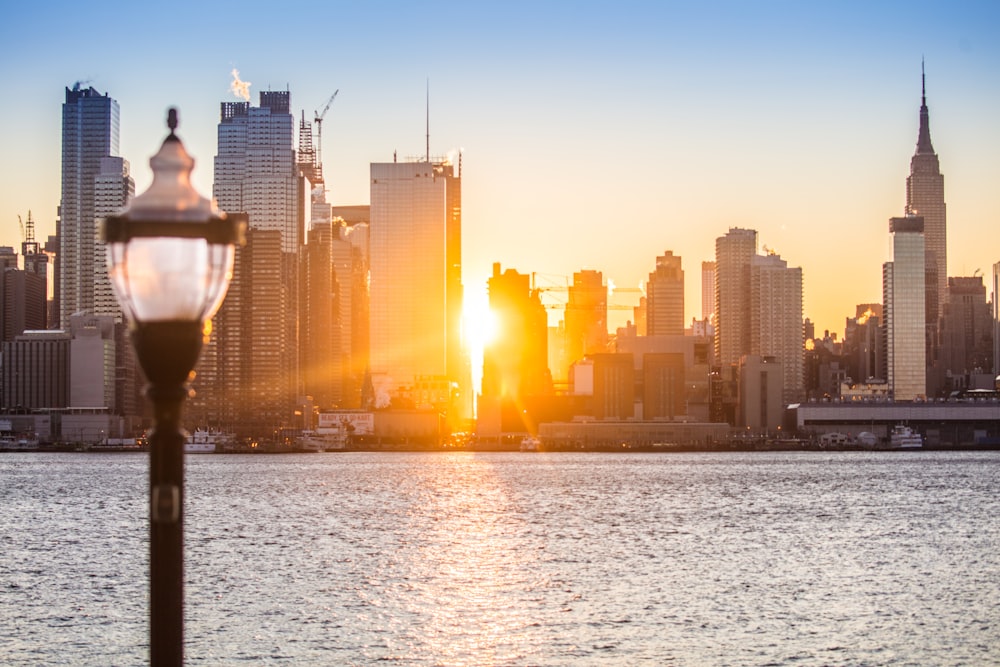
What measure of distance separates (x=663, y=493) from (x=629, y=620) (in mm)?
71642

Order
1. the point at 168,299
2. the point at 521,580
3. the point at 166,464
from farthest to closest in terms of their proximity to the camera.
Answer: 1. the point at 521,580
2. the point at 166,464
3. the point at 168,299

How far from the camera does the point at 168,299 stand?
7.86m

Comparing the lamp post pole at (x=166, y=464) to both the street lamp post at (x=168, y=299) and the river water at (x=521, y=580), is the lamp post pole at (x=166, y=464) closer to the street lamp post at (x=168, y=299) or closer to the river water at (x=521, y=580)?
the street lamp post at (x=168, y=299)

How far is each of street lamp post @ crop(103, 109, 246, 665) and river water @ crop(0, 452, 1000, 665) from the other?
26.5 meters

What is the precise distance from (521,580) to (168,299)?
43.5 metres

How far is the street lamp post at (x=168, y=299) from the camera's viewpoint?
7.74 m

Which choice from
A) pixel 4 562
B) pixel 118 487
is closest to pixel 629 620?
pixel 4 562

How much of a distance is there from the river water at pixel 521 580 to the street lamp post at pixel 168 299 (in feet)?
86.9

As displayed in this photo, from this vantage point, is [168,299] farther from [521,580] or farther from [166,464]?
[521,580]

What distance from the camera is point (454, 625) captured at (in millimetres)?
39625

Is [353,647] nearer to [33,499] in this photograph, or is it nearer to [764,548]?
[764,548]

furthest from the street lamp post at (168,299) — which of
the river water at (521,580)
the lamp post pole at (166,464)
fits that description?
the river water at (521,580)

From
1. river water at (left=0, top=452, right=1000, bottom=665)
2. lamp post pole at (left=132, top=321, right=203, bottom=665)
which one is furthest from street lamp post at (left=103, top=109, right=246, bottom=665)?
river water at (left=0, top=452, right=1000, bottom=665)

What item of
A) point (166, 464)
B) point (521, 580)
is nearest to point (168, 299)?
point (166, 464)
